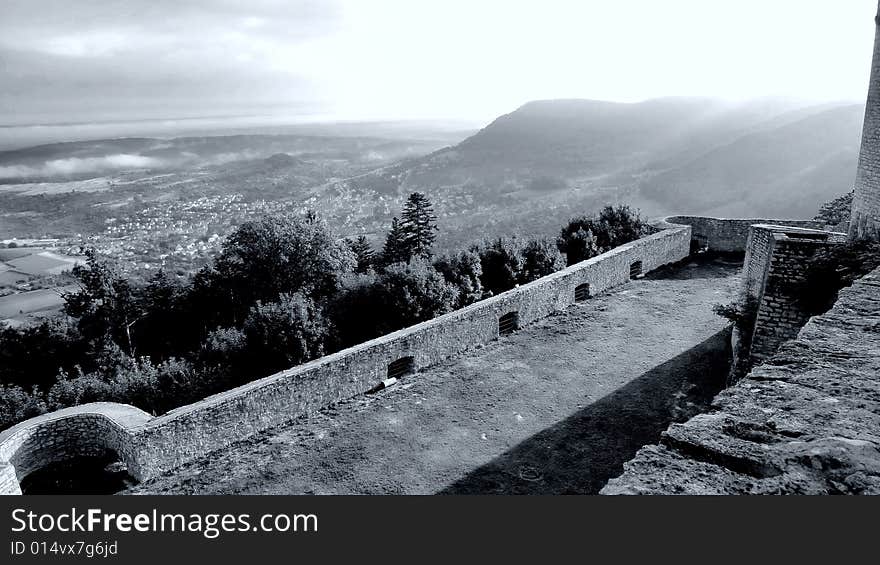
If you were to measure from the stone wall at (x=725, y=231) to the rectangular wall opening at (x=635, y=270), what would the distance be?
4824 millimetres

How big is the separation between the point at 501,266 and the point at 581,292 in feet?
24.3

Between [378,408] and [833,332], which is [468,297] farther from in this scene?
[833,332]

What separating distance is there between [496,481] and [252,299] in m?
23.1

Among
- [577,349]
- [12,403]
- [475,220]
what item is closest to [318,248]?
[12,403]

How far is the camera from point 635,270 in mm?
16281

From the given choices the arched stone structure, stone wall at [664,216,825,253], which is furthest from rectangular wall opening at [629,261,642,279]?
the arched stone structure

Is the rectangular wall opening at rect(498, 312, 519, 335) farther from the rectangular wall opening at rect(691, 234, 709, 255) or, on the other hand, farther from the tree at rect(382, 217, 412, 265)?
the tree at rect(382, 217, 412, 265)

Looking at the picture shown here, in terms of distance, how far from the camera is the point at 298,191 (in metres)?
110

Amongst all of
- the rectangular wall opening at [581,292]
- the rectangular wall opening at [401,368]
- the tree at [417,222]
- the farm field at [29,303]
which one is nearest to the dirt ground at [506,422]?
the rectangular wall opening at [401,368]

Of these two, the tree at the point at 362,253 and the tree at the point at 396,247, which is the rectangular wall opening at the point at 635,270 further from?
the tree at the point at 362,253

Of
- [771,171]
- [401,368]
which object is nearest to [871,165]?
[401,368]

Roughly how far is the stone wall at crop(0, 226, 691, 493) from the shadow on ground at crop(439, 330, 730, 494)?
118 inches

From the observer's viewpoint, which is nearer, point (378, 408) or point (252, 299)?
point (378, 408)

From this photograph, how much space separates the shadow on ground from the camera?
7422 millimetres
